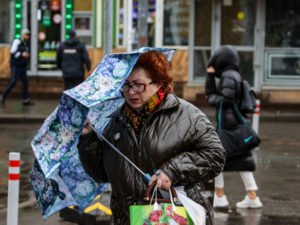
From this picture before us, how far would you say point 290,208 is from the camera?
28.3 feet

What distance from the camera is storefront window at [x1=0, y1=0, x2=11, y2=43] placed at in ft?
67.7

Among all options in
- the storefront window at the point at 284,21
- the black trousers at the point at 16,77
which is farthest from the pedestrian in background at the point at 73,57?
the storefront window at the point at 284,21

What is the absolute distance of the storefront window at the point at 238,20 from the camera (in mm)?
19828

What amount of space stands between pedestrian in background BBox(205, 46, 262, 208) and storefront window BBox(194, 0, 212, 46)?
1137 centimetres

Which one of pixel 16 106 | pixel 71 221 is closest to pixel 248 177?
pixel 71 221

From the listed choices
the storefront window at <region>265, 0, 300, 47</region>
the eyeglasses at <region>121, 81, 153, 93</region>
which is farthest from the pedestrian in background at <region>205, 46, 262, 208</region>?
the storefront window at <region>265, 0, 300, 47</region>

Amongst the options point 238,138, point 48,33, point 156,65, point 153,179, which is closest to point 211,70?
point 238,138

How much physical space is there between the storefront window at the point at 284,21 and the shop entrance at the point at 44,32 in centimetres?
543

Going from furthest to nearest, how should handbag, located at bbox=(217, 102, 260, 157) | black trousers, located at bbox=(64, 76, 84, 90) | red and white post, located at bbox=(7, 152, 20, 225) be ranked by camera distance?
black trousers, located at bbox=(64, 76, 84, 90) → handbag, located at bbox=(217, 102, 260, 157) → red and white post, located at bbox=(7, 152, 20, 225)

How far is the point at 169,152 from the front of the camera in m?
3.92

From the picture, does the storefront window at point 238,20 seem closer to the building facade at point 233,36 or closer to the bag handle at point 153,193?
the building facade at point 233,36

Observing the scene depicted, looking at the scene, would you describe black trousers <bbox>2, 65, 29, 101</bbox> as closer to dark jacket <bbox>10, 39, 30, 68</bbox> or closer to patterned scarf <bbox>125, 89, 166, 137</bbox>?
dark jacket <bbox>10, 39, 30, 68</bbox>

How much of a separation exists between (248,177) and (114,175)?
4793 millimetres

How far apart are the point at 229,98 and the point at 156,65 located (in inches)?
177
